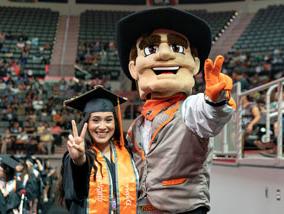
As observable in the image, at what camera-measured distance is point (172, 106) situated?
2.84 metres

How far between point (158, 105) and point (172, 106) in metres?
0.10

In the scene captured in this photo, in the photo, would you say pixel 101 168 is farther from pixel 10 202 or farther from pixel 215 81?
pixel 10 202

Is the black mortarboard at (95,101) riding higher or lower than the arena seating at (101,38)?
lower

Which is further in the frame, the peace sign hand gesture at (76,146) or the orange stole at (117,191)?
the orange stole at (117,191)

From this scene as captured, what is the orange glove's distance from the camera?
7.24 feet

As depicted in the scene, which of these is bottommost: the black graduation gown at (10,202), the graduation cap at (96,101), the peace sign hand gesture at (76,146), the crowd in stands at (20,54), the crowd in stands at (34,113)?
the black graduation gown at (10,202)

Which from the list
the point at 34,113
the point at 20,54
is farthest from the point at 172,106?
the point at 20,54

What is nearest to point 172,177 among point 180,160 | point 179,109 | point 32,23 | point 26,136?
point 180,160

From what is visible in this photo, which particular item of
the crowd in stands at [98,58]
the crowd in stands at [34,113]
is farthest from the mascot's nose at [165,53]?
the crowd in stands at [98,58]

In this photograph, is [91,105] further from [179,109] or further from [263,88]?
[263,88]

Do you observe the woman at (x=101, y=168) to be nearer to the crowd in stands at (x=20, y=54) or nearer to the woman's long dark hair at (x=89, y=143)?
the woman's long dark hair at (x=89, y=143)

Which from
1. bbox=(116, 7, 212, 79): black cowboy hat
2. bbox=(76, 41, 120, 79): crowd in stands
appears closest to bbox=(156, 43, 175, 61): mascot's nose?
bbox=(116, 7, 212, 79): black cowboy hat

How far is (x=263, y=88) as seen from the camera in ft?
16.1

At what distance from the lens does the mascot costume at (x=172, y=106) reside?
237 cm
